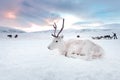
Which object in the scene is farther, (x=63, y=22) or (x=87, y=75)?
(x=63, y=22)

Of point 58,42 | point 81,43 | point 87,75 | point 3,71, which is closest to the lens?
point 87,75

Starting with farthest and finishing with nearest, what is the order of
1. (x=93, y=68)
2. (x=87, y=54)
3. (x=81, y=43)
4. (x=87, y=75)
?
(x=81, y=43) < (x=87, y=54) < (x=93, y=68) < (x=87, y=75)

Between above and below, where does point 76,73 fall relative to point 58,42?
below

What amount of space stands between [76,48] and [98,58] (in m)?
1.02

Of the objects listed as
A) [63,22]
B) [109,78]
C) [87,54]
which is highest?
[63,22]

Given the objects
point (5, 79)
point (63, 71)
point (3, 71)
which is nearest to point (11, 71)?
point (3, 71)

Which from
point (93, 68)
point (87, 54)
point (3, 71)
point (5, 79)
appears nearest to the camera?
point (5, 79)

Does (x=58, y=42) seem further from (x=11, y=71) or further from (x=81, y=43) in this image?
(x=11, y=71)

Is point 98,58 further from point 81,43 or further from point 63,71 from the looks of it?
point 63,71

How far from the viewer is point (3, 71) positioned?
575 cm

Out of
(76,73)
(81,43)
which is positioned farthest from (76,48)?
(76,73)

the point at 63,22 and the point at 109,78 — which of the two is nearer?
the point at 109,78

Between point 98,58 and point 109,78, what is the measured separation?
299 cm

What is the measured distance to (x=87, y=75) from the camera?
5.39m
